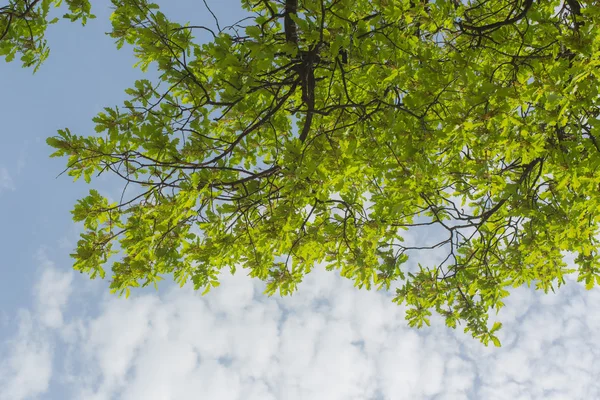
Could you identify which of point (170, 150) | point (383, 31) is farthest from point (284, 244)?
point (383, 31)

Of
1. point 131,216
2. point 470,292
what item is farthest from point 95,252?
point 470,292

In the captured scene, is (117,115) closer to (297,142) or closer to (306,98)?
(297,142)

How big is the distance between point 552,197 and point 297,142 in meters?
2.52

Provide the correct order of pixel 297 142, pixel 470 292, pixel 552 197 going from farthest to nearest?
pixel 470 292
pixel 552 197
pixel 297 142

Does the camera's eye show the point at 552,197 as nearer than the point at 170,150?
No

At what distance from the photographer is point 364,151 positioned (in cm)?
398

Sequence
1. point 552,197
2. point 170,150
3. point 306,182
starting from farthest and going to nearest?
point 552,197, point 306,182, point 170,150

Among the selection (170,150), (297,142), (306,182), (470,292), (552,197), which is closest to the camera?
(297,142)

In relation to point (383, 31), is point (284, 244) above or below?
below

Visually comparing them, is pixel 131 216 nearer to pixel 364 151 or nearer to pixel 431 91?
pixel 364 151

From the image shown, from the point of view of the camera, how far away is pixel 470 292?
4.87 m

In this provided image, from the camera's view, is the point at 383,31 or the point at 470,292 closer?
the point at 383,31

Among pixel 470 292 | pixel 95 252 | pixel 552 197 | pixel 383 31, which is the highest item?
pixel 383 31

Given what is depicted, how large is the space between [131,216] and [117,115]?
1087 millimetres
